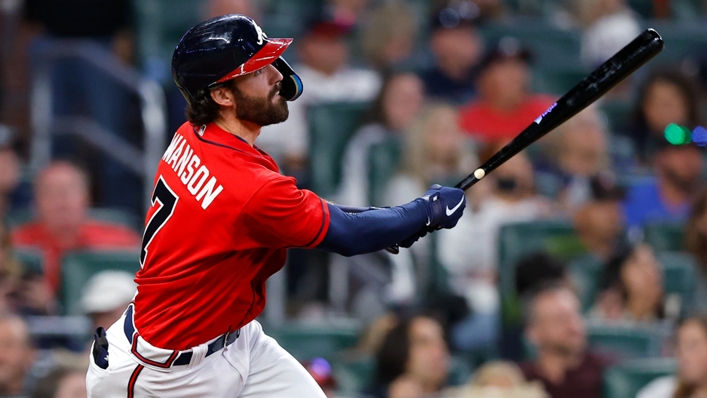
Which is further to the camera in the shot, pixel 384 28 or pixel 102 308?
pixel 384 28

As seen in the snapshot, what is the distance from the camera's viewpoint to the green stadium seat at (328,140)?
6.62 metres

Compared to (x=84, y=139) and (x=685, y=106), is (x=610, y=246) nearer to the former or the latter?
(x=685, y=106)

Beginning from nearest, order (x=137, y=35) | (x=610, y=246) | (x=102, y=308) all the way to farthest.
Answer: (x=102, y=308) < (x=610, y=246) < (x=137, y=35)

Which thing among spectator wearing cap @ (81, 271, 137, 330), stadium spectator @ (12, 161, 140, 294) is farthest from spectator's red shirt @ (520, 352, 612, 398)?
stadium spectator @ (12, 161, 140, 294)

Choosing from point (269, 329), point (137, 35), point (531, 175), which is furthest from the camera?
point (137, 35)

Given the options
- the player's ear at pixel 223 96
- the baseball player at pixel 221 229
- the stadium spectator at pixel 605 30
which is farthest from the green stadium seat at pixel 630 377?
the stadium spectator at pixel 605 30

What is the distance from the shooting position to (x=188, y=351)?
317cm

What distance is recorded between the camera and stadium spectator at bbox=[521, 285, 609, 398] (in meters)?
5.15

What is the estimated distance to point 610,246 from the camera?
243 inches

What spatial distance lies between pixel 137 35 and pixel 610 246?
348 centimetres

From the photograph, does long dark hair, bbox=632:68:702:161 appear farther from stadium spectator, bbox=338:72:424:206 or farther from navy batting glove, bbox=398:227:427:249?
navy batting glove, bbox=398:227:427:249

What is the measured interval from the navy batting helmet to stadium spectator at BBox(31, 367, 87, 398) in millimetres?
1838

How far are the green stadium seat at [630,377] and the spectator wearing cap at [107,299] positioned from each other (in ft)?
7.34

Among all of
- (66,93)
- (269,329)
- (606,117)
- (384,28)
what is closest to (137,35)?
(66,93)
